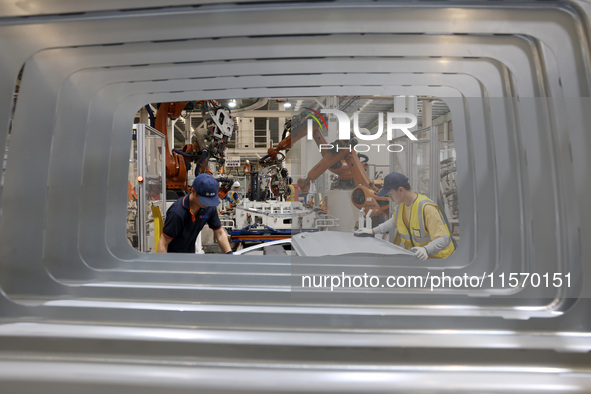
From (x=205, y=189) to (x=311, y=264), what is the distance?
1.58 metres

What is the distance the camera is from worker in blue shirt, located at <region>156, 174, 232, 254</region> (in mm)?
2676

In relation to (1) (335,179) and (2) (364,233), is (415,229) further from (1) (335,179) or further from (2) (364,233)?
(1) (335,179)

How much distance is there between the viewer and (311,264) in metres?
1.39

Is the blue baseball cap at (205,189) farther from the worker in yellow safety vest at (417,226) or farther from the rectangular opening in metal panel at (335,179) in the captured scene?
the worker in yellow safety vest at (417,226)

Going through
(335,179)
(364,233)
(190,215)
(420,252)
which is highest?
(335,179)

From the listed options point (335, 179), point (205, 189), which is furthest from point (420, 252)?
point (205, 189)

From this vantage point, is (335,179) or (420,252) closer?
(420,252)

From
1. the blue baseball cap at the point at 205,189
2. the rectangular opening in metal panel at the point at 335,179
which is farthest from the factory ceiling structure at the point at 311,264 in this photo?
the blue baseball cap at the point at 205,189

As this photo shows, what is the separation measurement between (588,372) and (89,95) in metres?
2.03

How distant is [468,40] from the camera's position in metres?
1.06

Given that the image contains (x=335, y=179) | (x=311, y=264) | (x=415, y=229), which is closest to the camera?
(x=311, y=264)

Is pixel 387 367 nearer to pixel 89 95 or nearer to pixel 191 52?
pixel 191 52

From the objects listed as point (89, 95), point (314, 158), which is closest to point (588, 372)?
point (89, 95)

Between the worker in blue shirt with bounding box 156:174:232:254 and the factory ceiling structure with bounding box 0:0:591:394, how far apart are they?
4.31 ft
